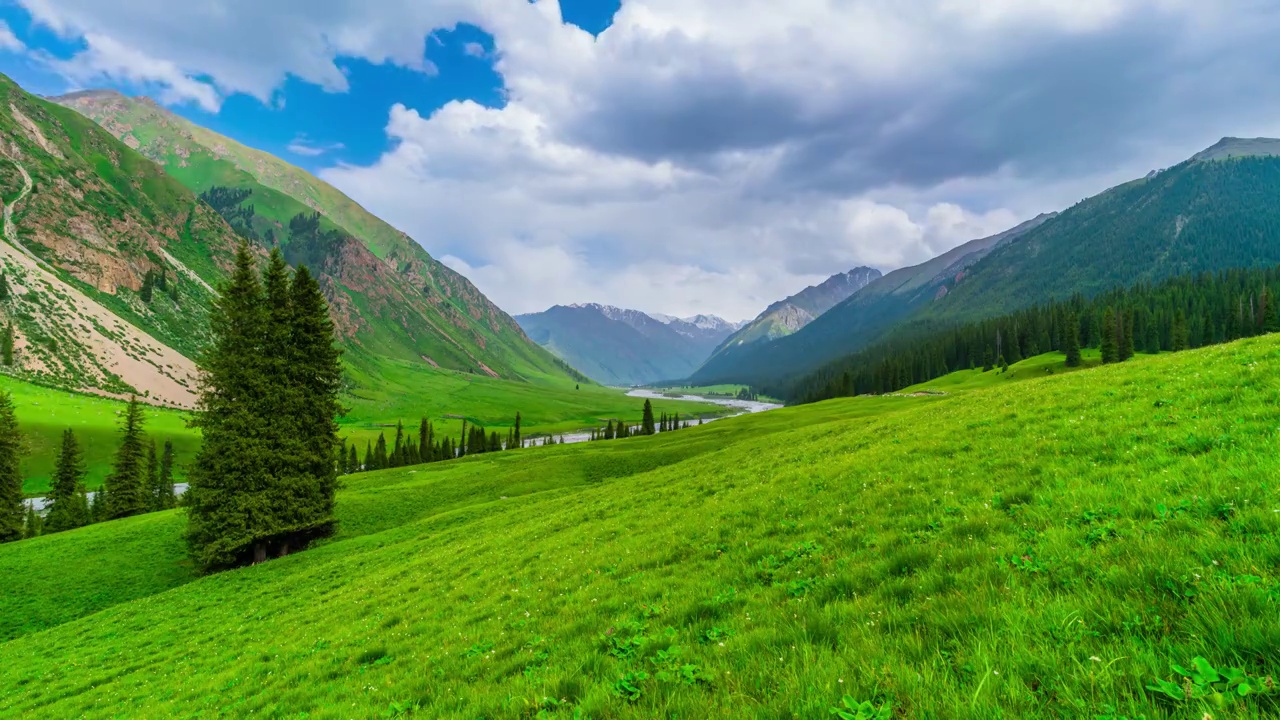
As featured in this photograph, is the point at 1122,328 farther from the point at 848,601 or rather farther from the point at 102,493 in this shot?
the point at 102,493

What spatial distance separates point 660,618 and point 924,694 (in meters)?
4.97

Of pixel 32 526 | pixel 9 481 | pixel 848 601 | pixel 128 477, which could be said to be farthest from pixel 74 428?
pixel 848 601

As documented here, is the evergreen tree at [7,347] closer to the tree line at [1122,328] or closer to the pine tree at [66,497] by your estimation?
the pine tree at [66,497]

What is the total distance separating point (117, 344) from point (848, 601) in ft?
823

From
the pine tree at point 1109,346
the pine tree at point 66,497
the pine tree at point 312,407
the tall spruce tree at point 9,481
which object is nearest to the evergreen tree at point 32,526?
the pine tree at point 66,497

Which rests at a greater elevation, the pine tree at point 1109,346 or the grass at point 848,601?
the pine tree at point 1109,346

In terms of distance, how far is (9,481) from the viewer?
53.9 metres

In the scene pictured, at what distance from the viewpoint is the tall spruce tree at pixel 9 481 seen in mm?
52900

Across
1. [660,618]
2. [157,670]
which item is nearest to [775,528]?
[660,618]

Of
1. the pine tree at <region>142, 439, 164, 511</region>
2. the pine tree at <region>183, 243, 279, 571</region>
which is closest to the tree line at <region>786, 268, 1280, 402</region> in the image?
the pine tree at <region>183, 243, 279, 571</region>

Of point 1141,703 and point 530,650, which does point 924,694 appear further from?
point 530,650

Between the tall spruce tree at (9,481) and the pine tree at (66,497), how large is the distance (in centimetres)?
1021

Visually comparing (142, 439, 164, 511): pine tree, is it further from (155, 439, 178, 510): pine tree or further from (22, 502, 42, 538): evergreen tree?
(22, 502, 42, 538): evergreen tree

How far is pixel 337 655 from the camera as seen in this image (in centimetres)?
1120
